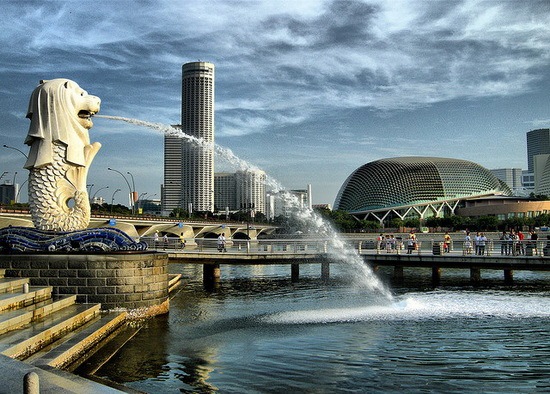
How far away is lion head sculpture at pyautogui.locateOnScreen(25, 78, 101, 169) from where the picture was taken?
67.6ft

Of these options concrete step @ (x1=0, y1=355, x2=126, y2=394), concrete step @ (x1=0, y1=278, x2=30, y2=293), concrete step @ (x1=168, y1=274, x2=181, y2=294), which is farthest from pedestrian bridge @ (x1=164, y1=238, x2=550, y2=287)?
concrete step @ (x1=0, y1=355, x2=126, y2=394)

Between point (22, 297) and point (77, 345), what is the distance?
334cm

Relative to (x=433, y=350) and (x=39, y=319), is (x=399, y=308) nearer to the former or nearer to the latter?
(x=433, y=350)

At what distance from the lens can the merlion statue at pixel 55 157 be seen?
20.6m

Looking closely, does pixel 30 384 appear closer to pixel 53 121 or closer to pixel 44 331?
pixel 44 331

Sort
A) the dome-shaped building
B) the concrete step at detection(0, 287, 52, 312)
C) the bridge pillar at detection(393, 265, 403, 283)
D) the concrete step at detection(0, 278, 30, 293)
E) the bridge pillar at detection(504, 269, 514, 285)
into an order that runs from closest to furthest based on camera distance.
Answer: the concrete step at detection(0, 287, 52, 312) → the concrete step at detection(0, 278, 30, 293) → the bridge pillar at detection(504, 269, 514, 285) → the bridge pillar at detection(393, 265, 403, 283) → the dome-shaped building

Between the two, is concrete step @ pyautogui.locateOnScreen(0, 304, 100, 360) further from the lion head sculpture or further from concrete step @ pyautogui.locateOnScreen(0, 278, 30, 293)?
the lion head sculpture

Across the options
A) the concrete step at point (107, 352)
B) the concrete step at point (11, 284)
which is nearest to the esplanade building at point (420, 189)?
the concrete step at point (107, 352)

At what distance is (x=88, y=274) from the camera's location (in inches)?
735

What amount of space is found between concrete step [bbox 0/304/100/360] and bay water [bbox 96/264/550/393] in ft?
4.93

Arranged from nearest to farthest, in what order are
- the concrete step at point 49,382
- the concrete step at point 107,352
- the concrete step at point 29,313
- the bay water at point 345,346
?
the concrete step at point 49,382, the bay water at point 345,346, the concrete step at point 107,352, the concrete step at point 29,313

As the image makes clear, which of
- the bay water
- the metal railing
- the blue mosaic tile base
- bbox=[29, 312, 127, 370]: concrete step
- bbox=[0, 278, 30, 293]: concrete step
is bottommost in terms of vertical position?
the bay water

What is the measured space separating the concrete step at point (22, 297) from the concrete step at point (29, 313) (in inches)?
7.4

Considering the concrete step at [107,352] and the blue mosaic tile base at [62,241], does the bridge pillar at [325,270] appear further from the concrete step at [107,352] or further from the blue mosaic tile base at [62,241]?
the concrete step at [107,352]
